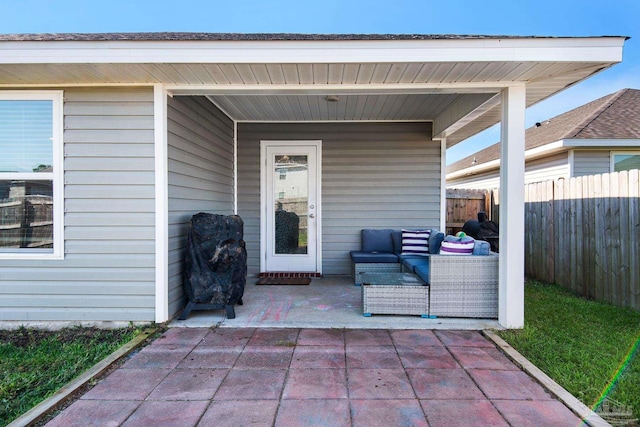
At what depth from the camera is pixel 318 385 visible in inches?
93.0

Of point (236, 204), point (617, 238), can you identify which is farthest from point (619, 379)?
point (236, 204)

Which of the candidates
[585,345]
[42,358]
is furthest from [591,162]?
[42,358]

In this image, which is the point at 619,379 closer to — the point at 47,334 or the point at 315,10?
the point at 47,334

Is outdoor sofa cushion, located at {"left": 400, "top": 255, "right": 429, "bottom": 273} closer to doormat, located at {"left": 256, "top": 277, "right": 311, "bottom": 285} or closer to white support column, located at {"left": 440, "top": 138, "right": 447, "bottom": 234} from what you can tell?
A: white support column, located at {"left": 440, "top": 138, "right": 447, "bottom": 234}

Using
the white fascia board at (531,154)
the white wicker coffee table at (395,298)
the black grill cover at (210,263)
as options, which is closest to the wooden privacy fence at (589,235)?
the white fascia board at (531,154)

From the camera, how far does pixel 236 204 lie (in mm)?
5703

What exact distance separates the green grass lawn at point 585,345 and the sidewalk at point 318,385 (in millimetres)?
266

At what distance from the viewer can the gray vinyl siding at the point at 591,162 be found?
702cm

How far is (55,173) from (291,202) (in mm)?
3084

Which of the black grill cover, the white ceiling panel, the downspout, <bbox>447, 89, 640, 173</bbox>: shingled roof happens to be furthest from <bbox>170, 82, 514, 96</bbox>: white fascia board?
<bbox>447, 89, 640, 173</bbox>: shingled roof

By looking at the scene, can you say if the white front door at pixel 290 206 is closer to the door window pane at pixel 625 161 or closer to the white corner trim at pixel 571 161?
the white corner trim at pixel 571 161

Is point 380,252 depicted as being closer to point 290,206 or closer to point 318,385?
point 290,206

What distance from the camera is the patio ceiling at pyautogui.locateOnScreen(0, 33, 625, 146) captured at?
2.86 meters

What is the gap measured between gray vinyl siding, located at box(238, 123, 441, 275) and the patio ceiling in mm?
2111
